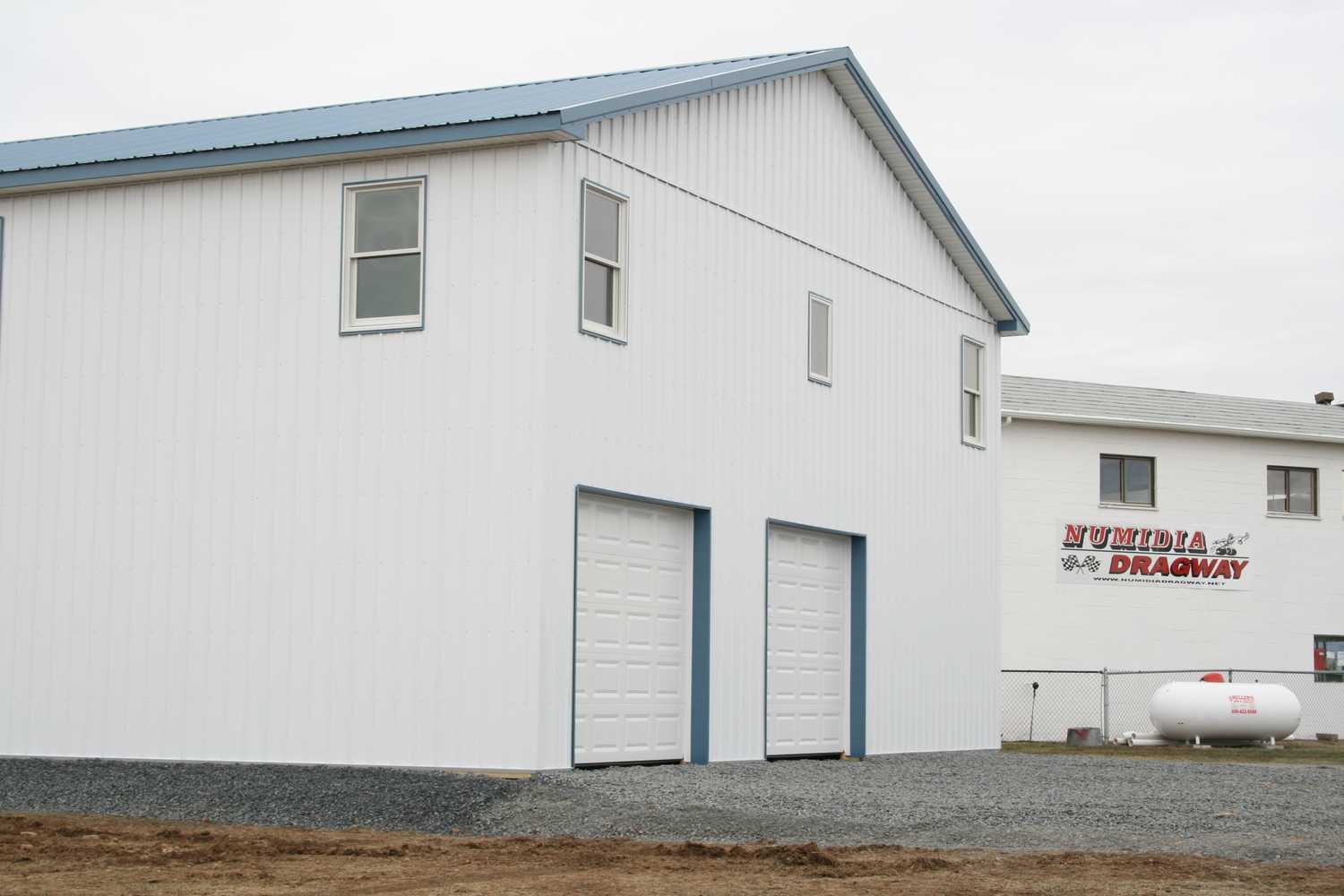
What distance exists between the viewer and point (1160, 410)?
37438mm

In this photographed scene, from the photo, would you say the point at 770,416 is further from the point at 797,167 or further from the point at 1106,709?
the point at 1106,709

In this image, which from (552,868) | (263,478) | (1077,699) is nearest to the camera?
(552,868)

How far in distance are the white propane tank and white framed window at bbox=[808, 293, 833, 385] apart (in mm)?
13742

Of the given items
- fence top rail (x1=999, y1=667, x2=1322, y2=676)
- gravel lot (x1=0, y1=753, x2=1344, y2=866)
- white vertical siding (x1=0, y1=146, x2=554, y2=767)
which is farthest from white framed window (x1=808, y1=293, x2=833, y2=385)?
fence top rail (x1=999, y1=667, x2=1322, y2=676)

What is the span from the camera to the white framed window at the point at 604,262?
57.5 feet

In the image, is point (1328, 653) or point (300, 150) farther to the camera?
point (1328, 653)

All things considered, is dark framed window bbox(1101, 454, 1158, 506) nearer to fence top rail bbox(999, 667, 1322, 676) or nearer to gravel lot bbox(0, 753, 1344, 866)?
fence top rail bbox(999, 667, 1322, 676)

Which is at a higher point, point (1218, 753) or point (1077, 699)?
point (1077, 699)

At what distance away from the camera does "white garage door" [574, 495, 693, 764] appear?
17344 mm

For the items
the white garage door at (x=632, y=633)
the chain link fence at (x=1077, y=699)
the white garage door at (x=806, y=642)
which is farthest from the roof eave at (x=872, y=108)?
the chain link fence at (x=1077, y=699)

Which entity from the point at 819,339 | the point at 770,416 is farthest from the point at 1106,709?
the point at 770,416

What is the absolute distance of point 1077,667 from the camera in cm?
3556

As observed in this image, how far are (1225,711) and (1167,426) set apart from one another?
23.0 ft

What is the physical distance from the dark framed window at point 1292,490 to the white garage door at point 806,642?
1923cm
